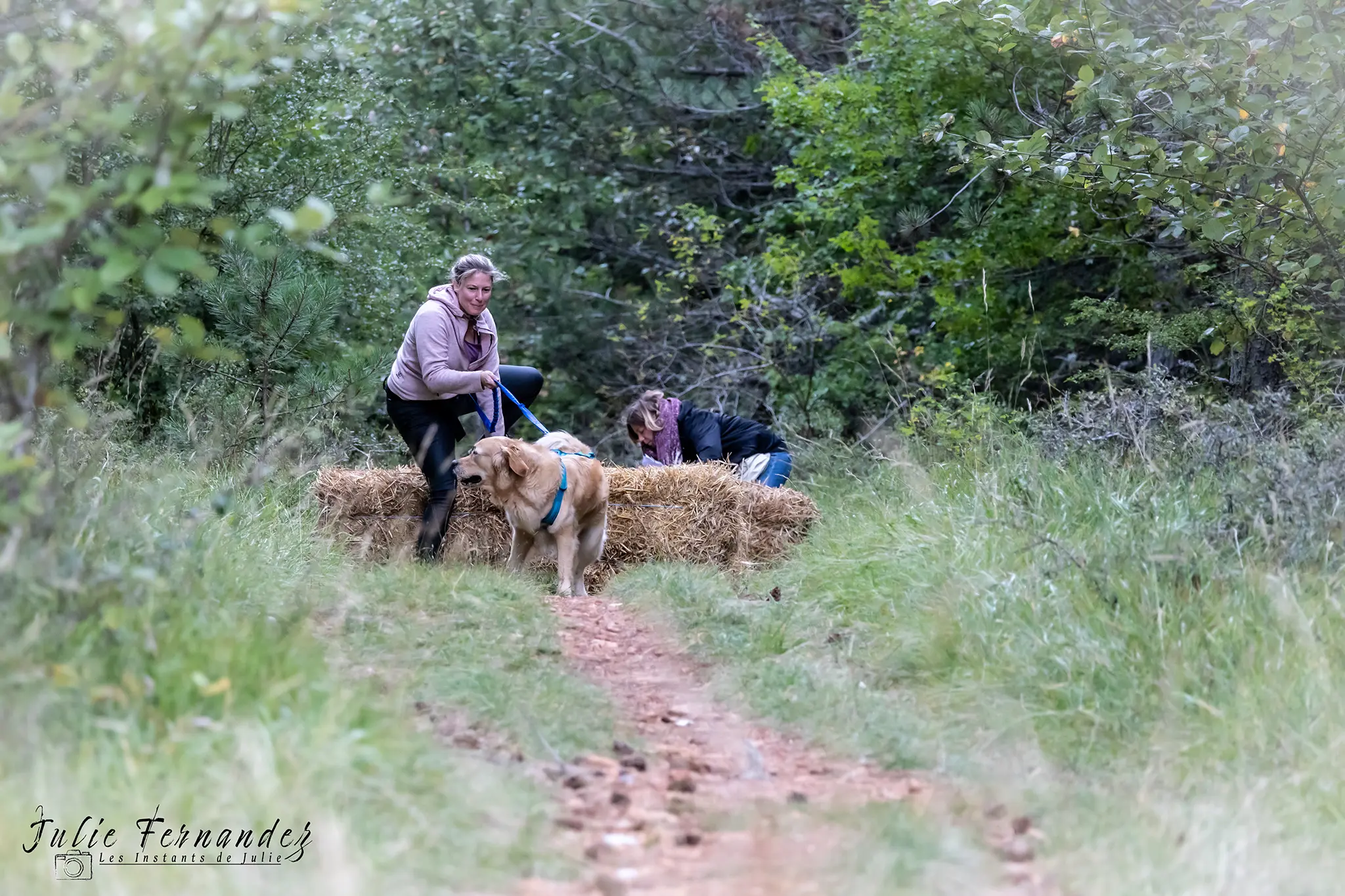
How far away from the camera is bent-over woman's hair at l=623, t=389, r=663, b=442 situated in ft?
34.5

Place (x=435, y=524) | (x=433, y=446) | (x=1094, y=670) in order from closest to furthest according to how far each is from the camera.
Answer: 1. (x=1094, y=670)
2. (x=433, y=446)
3. (x=435, y=524)

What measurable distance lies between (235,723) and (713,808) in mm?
1458

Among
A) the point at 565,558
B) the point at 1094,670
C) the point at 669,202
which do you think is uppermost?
the point at 1094,670

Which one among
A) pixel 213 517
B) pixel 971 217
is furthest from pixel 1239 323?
pixel 213 517

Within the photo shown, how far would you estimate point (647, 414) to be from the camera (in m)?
10.5

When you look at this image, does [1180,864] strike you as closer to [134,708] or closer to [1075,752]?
[1075,752]

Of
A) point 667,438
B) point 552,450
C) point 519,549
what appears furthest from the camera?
point 667,438

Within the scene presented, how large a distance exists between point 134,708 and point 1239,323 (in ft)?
25.3

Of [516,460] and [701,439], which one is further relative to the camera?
[701,439]

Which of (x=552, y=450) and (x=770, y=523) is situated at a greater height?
(x=552, y=450)

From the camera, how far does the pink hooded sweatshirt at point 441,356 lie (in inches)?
324

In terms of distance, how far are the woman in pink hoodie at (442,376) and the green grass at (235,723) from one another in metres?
2.91

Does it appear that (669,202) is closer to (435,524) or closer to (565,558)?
(565,558)

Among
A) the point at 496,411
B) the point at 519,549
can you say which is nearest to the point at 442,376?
the point at 496,411
